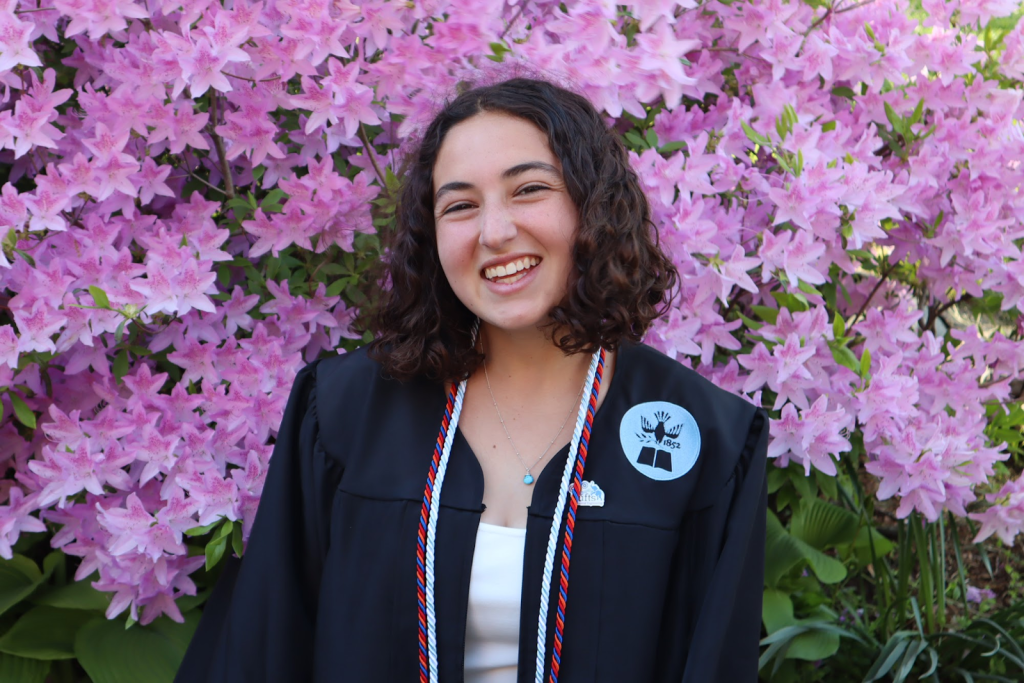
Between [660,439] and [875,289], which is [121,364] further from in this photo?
[875,289]

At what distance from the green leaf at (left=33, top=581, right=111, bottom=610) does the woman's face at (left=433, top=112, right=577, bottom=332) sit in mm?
1247

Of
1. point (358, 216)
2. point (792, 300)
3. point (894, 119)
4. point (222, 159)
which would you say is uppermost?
point (894, 119)

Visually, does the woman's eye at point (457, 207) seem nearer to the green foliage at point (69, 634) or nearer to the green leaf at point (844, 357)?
the green leaf at point (844, 357)

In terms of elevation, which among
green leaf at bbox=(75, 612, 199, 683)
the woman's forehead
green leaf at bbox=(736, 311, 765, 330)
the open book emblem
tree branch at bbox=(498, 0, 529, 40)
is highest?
tree branch at bbox=(498, 0, 529, 40)

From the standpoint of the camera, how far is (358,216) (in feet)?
7.57

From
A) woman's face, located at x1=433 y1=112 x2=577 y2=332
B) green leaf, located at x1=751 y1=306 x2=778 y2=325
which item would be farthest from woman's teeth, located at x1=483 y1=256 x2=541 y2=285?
green leaf, located at x1=751 y1=306 x2=778 y2=325

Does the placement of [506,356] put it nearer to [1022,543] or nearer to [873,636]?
[873,636]

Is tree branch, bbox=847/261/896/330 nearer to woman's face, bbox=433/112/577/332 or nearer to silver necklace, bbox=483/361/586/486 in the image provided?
silver necklace, bbox=483/361/586/486

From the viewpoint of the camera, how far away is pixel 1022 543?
3.26 meters

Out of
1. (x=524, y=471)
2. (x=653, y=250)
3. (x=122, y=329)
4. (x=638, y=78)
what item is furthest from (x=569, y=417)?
(x=122, y=329)

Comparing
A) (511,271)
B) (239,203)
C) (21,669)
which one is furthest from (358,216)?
(21,669)

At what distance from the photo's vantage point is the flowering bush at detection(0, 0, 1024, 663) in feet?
6.63

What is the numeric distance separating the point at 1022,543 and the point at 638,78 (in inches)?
90.5

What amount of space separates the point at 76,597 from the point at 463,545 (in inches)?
44.4
